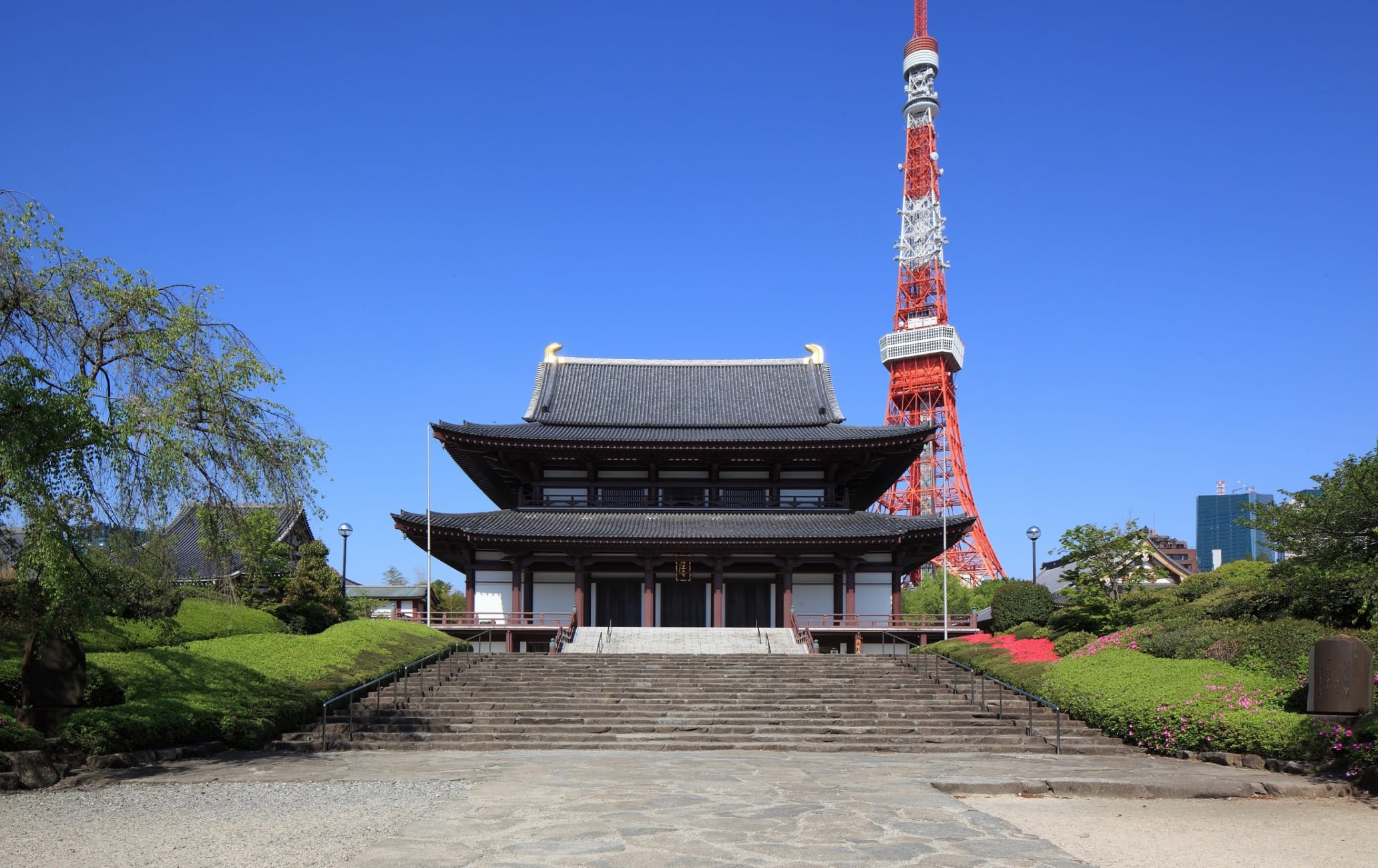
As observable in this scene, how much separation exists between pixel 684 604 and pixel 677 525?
3.38m

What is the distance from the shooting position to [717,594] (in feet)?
109

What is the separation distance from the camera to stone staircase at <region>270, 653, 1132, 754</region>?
18.1 meters

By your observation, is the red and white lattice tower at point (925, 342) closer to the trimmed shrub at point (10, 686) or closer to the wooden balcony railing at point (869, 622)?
the wooden balcony railing at point (869, 622)

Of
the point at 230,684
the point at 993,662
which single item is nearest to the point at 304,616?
the point at 230,684

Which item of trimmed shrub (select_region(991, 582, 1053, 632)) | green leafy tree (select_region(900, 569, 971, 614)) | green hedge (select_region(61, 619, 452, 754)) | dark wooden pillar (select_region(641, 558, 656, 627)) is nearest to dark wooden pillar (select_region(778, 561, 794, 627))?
dark wooden pillar (select_region(641, 558, 656, 627))

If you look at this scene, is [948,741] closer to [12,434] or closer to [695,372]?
[12,434]

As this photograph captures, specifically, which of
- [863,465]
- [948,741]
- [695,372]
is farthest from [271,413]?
[695,372]

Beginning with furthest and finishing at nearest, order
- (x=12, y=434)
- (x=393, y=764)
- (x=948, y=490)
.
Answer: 1. (x=948, y=490)
2. (x=393, y=764)
3. (x=12, y=434)

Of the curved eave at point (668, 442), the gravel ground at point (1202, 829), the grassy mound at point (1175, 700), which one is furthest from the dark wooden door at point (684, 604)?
the gravel ground at point (1202, 829)

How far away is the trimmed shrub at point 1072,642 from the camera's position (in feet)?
79.3

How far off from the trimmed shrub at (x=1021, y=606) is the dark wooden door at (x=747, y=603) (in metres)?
7.97

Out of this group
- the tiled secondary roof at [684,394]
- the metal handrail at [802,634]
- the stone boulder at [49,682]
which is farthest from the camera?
the tiled secondary roof at [684,394]

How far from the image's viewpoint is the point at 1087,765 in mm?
15711

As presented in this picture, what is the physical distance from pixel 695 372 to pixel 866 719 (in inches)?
968
